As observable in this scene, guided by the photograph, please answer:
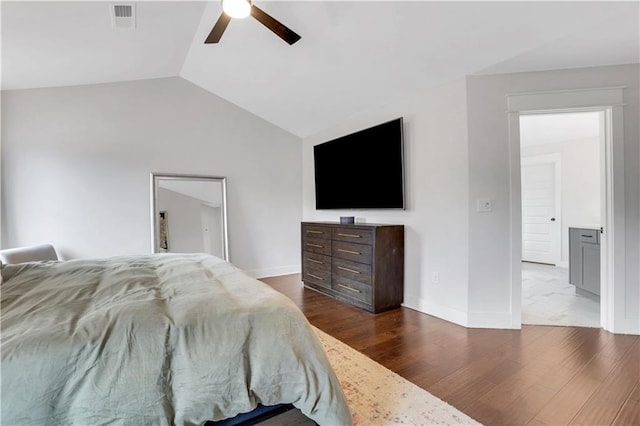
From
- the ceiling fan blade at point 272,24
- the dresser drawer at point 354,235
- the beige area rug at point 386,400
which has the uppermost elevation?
the ceiling fan blade at point 272,24

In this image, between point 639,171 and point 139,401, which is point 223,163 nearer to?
point 139,401

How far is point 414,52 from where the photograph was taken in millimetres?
2645

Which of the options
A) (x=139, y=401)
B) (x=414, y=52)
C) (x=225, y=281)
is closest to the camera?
(x=139, y=401)

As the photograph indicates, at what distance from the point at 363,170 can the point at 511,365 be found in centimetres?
242

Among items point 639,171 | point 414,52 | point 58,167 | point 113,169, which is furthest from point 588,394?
point 58,167

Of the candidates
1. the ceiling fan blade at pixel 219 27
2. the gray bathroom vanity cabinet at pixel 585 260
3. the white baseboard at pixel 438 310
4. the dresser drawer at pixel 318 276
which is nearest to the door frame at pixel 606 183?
the white baseboard at pixel 438 310

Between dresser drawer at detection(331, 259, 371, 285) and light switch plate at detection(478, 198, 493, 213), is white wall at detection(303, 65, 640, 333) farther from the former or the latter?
dresser drawer at detection(331, 259, 371, 285)

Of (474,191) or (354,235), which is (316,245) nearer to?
(354,235)

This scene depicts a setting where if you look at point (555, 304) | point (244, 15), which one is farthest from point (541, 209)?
point (244, 15)

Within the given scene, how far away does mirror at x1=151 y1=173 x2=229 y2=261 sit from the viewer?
399 centimetres

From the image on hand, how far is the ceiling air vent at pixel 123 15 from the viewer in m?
2.39

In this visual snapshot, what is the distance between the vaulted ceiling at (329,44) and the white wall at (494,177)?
0.38 ft

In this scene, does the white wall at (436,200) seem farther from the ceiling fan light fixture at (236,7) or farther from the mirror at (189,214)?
the mirror at (189,214)

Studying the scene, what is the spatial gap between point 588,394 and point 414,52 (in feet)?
8.97
